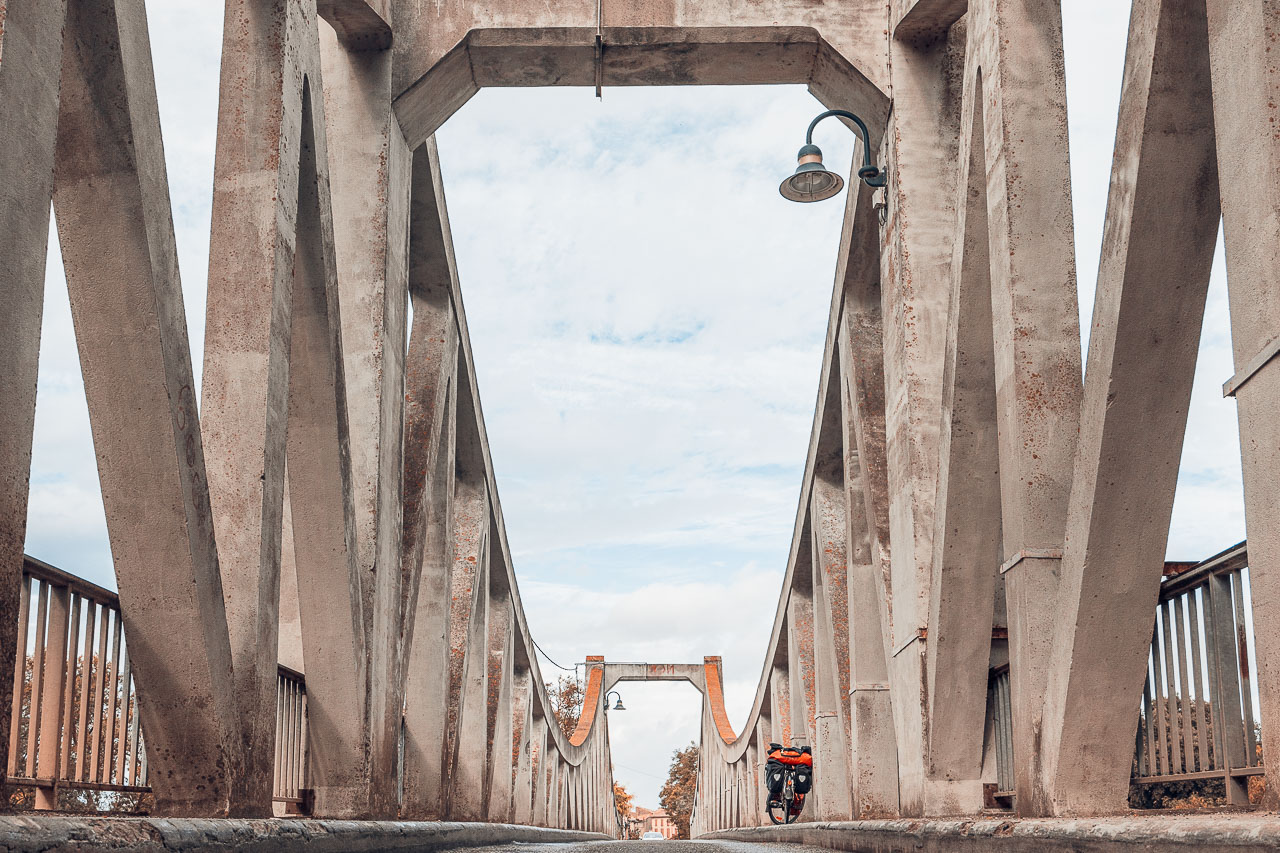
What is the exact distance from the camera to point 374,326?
811 centimetres

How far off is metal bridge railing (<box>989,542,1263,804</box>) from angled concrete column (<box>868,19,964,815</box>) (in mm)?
2515

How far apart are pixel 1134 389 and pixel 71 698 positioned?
3.61 m

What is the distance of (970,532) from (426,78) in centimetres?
463

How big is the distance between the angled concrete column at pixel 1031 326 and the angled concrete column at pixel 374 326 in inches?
150

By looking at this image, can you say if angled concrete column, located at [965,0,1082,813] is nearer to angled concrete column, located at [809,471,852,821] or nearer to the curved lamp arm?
the curved lamp arm

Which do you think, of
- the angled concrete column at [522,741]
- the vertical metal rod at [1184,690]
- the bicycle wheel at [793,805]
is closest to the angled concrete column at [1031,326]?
the vertical metal rod at [1184,690]

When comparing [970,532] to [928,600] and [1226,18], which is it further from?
[1226,18]

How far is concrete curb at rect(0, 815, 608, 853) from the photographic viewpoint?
2.40m

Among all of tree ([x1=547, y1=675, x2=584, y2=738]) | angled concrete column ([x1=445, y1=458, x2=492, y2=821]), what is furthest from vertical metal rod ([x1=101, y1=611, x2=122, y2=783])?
tree ([x1=547, y1=675, x2=584, y2=738])

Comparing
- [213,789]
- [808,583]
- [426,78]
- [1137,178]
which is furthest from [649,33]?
[808,583]

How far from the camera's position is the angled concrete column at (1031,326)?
17.1 feet

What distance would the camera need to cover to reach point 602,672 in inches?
1715

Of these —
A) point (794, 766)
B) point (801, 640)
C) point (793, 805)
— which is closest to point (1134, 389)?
point (794, 766)

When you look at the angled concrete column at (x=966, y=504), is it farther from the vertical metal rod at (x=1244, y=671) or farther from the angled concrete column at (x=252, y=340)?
the angled concrete column at (x=252, y=340)
